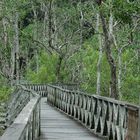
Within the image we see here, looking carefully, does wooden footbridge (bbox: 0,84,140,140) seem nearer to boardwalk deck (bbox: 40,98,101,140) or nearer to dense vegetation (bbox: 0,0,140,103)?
boardwalk deck (bbox: 40,98,101,140)

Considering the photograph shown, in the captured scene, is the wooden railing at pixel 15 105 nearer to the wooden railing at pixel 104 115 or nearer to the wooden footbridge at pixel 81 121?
the wooden footbridge at pixel 81 121

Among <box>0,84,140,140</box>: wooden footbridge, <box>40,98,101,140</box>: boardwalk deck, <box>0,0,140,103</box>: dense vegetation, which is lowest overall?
<box>40,98,101,140</box>: boardwalk deck

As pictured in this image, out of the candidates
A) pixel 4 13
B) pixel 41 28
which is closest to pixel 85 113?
pixel 4 13

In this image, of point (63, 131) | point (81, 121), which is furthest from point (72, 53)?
point (63, 131)

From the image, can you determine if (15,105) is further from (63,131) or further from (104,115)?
(104,115)

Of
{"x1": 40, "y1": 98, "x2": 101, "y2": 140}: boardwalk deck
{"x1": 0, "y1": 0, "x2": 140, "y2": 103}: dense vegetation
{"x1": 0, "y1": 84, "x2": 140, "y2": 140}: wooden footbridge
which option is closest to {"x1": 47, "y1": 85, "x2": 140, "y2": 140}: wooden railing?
{"x1": 0, "y1": 84, "x2": 140, "y2": 140}: wooden footbridge

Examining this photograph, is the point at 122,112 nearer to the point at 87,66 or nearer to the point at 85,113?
the point at 85,113

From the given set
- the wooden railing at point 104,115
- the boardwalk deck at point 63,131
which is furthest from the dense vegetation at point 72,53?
the boardwalk deck at point 63,131

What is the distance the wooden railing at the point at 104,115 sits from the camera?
6.50 metres

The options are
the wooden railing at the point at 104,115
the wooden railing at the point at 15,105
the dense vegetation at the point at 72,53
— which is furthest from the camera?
the dense vegetation at the point at 72,53

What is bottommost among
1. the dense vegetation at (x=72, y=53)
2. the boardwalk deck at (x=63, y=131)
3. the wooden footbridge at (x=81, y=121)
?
the boardwalk deck at (x=63, y=131)

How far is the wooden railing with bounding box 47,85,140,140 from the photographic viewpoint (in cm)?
650

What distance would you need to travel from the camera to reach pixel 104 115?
46.0 feet

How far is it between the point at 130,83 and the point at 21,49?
25019 mm
